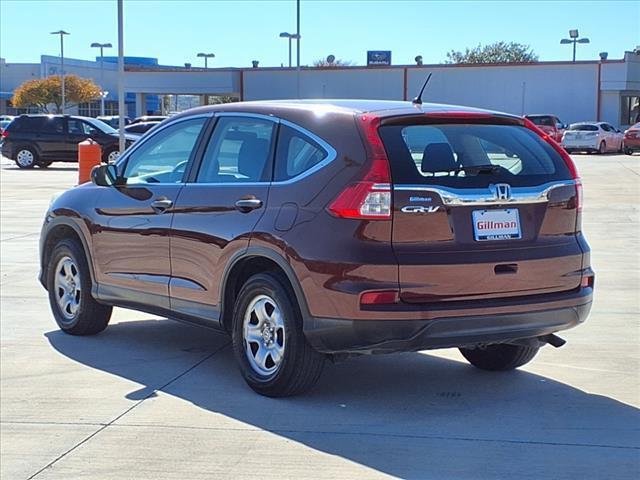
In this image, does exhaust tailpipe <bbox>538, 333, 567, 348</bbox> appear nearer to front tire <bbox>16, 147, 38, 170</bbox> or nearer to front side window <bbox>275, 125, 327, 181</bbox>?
front side window <bbox>275, 125, 327, 181</bbox>

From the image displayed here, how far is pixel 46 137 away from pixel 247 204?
26.5 metres

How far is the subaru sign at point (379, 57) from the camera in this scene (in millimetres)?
61375

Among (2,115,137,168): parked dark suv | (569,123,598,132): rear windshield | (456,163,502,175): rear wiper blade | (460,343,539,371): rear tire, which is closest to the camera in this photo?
(456,163,502,175): rear wiper blade

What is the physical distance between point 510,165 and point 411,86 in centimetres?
4654

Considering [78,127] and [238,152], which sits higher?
[238,152]

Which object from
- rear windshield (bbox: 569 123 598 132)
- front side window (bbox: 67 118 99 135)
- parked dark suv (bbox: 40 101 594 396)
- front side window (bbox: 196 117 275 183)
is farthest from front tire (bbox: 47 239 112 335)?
rear windshield (bbox: 569 123 598 132)

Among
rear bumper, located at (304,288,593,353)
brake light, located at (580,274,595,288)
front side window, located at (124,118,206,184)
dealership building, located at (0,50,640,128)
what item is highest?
dealership building, located at (0,50,640,128)

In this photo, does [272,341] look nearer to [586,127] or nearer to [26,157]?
[26,157]

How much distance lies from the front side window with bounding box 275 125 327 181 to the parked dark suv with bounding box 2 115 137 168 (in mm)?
25108

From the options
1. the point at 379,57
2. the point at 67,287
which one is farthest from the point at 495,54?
the point at 67,287

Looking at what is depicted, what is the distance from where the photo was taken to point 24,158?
3120cm

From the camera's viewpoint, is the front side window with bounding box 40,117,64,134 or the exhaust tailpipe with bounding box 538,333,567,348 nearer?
the exhaust tailpipe with bounding box 538,333,567,348

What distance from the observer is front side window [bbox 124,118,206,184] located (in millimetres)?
6594

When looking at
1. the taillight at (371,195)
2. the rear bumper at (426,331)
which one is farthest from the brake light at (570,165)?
the taillight at (371,195)
